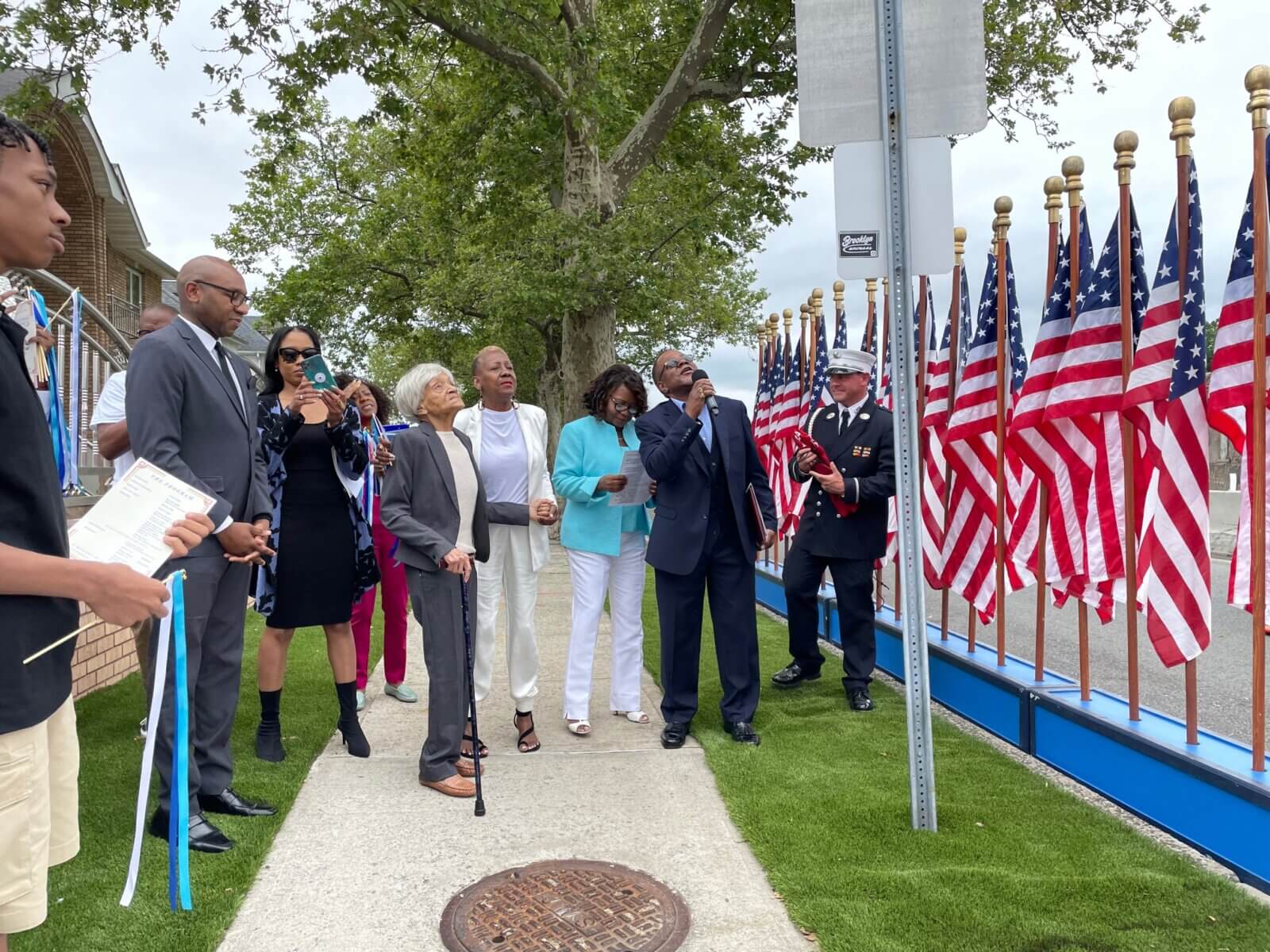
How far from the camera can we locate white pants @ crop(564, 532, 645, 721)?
5.51m

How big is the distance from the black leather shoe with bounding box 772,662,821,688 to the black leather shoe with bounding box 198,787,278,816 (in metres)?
3.41

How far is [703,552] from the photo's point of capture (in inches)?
208

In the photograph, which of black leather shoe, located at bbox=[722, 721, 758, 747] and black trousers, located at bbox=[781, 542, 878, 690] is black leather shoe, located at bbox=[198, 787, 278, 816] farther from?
black trousers, located at bbox=[781, 542, 878, 690]

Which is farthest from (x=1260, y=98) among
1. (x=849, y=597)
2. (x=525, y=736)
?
(x=525, y=736)

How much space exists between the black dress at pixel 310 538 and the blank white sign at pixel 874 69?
2.75m

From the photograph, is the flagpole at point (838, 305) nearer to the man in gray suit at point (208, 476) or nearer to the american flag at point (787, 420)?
the american flag at point (787, 420)

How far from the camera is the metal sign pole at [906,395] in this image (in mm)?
3836

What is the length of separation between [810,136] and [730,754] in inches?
118

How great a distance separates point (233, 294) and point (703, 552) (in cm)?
268

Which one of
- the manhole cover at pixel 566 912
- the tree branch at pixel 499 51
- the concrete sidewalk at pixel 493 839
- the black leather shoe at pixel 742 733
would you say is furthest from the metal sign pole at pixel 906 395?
the tree branch at pixel 499 51

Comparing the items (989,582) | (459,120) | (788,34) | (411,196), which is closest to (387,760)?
(989,582)

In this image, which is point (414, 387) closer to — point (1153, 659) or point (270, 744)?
point (270, 744)

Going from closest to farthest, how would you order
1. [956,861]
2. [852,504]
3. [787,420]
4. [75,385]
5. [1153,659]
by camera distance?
[956,861]
[852,504]
[75,385]
[1153,659]
[787,420]

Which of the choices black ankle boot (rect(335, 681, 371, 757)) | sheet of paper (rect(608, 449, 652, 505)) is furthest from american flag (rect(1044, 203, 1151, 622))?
black ankle boot (rect(335, 681, 371, 757))
